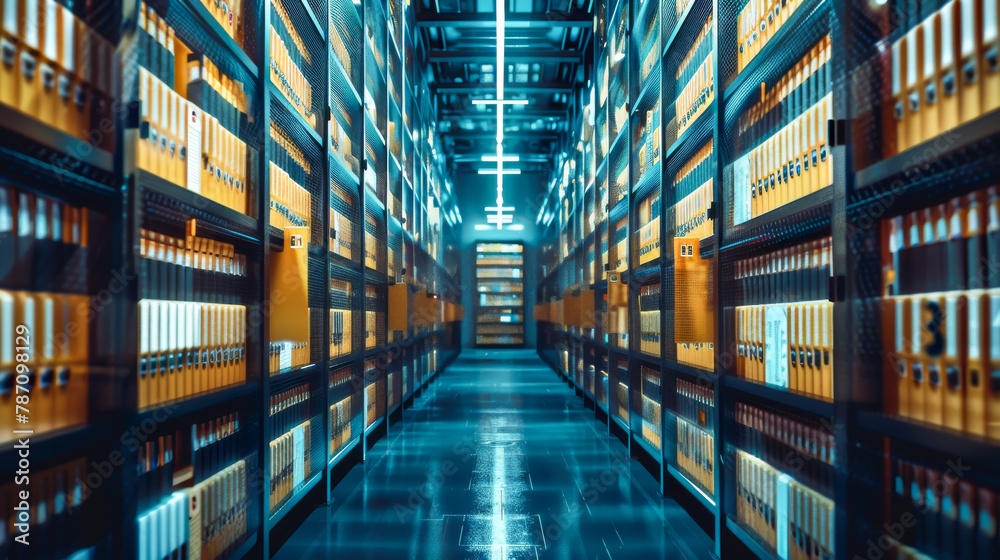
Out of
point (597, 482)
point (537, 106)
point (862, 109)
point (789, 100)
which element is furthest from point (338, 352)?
point (537, 106)

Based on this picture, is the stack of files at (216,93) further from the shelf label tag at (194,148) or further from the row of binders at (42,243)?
the row of binders at (42,243)

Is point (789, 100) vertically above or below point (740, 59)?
below

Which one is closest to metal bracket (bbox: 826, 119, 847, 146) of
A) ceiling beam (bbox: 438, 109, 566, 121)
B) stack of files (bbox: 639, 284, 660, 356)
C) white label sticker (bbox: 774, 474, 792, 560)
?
white label sticker (bbox: 774, 474, 792, 560)

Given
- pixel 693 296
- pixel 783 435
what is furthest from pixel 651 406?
pixel 783 435

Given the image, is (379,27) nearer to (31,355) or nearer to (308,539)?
(308,539)

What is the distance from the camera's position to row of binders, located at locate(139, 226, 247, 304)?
64.8 inches

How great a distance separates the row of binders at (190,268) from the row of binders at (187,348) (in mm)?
66

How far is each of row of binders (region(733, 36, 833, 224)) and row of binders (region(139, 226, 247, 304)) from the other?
177 centimetres

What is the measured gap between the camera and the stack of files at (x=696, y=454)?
262 centimetres

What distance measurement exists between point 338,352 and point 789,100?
2.63m

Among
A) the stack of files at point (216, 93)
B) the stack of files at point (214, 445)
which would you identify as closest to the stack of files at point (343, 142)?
the stack of files at point (216, 93)

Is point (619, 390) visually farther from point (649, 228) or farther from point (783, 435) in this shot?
point (783, 435)

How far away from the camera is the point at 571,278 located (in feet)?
25.6

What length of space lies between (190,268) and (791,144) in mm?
1880
